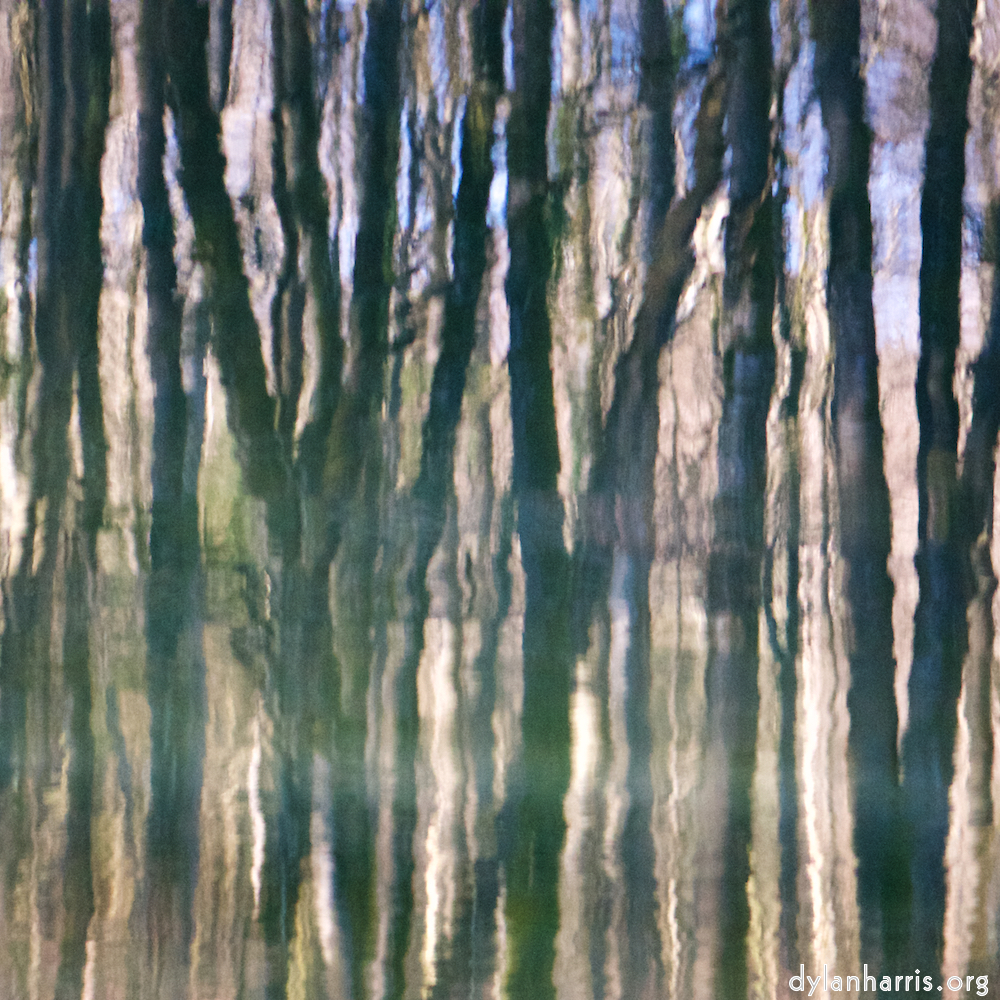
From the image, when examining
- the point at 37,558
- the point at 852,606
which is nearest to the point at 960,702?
the point at 852,606

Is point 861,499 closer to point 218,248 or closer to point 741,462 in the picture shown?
point 741,462

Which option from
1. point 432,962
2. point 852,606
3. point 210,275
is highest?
point 210,275

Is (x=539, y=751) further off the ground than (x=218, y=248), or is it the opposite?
(x=218, y=248)

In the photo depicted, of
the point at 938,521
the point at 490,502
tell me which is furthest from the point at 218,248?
the point at 938,521

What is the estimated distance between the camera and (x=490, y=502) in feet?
0.79

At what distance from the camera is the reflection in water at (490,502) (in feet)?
0.79

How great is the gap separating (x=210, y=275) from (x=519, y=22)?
12 cm

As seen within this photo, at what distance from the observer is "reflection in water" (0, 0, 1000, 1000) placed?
24 cm

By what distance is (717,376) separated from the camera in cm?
25

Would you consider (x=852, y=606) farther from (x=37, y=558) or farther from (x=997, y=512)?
(x=37, y=558)

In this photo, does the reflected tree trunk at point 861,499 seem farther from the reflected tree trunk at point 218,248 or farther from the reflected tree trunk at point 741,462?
the reflected tree trunk at point 218,248

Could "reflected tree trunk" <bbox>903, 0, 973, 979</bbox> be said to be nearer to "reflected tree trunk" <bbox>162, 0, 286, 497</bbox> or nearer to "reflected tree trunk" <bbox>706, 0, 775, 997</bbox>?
"reflected tree trunk" <bbox>706, 0, 775, 997</bbox>

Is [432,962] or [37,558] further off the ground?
[37,558]

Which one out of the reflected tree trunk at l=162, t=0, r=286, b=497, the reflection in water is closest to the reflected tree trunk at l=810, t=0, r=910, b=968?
the reflection in water
